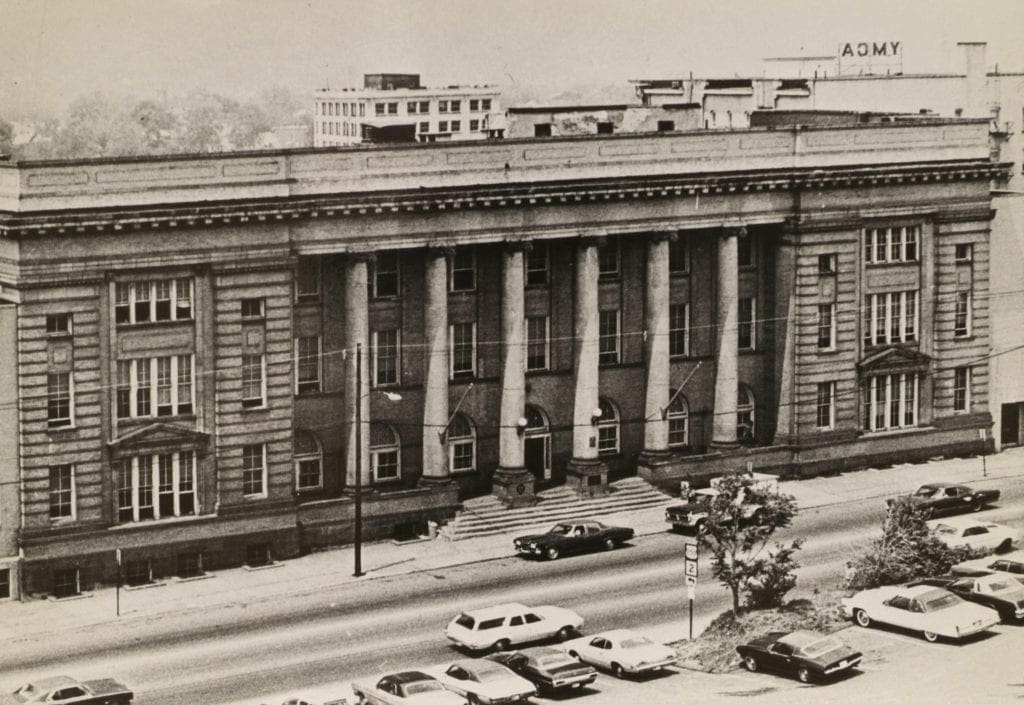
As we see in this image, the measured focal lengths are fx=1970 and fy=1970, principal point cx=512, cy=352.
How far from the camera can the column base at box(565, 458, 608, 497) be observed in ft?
255

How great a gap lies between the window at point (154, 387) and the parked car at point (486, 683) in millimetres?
17115

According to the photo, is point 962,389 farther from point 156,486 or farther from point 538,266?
point 156,486

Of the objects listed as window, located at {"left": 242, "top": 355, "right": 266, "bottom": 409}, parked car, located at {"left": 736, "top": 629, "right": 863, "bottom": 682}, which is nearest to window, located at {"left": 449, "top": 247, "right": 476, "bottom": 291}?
window, located at {"left": 242, "top": 355, "right": 266, "bottom": 409}

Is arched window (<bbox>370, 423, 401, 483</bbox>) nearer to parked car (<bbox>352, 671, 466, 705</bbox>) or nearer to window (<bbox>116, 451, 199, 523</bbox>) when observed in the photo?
window (<bbox>116, 451, 199, 523</bbox>)

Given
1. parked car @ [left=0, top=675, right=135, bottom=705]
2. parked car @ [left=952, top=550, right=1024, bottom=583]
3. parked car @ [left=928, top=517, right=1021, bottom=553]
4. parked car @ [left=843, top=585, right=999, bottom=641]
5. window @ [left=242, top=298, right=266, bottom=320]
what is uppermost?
window @ [left=242, top=298, right=266, bottom=320]

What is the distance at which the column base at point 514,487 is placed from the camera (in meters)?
→ 75.9

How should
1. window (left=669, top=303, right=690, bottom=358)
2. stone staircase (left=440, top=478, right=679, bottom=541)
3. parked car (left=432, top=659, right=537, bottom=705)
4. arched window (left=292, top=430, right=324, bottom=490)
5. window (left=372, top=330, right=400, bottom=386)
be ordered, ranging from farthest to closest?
1. window (left=669, top=303, right=690, bottom=358)
2. window (left=372, top=330, right=400, bottom=386)
3. stone staircase (left=440, top=478, right=679, bottom=541)
4. arched window (left=292, top=430, right=324, bottom=490)
5. parked car (left=432, top=659, right=537, bottom=705)

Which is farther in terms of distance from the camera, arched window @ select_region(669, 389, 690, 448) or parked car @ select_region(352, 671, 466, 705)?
arched window @ select_region(669, 389, 690, 448)

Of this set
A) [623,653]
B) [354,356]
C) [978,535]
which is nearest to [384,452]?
[354,356]

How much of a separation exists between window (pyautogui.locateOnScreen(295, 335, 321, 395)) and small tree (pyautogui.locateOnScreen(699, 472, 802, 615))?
1743cm

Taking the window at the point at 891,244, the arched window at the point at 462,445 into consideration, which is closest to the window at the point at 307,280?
the arched window at the point at 462,445

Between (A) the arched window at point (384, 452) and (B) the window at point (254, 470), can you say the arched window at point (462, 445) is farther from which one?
(B) the window at point (254, 470)

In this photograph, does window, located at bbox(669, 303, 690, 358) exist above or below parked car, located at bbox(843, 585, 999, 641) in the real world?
above

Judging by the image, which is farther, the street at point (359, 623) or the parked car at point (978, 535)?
the parked car at point (978, 535)
